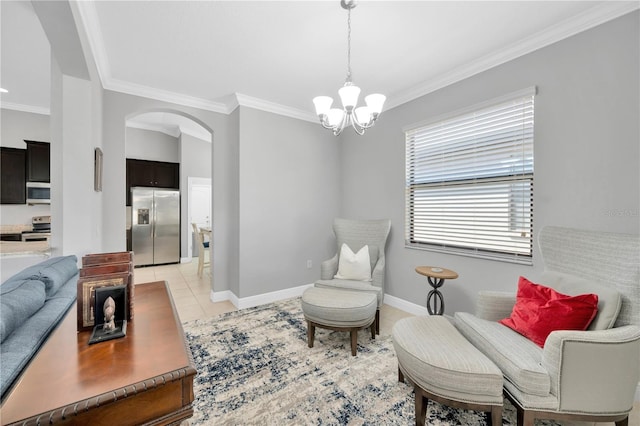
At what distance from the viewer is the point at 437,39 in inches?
89.2

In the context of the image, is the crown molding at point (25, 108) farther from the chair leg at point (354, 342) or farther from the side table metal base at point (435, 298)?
the side table metal base at point (435, 298)

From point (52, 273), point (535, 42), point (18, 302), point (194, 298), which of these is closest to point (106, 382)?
point (18, 302)

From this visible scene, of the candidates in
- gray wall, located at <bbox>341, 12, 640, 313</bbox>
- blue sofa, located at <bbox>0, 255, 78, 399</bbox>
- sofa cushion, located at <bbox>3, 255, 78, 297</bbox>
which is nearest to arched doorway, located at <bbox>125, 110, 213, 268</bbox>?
sofa cushion, located at <bbox>3, 255, 78, 297</bbox>

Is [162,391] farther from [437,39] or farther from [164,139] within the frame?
[164,139]

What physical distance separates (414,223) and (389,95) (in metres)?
1.61

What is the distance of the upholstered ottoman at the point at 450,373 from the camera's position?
1.41 m

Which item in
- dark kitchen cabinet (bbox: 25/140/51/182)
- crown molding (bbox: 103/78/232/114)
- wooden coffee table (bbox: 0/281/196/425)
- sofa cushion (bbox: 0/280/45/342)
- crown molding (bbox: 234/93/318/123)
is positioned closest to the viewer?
wooden coffee table (bbox: 0/281/196/425)

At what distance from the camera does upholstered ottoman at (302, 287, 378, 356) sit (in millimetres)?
2275

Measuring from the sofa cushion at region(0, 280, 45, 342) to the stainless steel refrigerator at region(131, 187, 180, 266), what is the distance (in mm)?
4809

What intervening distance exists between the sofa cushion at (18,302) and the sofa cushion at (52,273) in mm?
77

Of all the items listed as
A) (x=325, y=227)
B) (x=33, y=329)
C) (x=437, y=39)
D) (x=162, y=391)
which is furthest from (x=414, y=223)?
(x=33, y=329)

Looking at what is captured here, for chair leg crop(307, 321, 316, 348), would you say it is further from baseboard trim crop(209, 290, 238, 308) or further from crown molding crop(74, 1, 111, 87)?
crown molding crop(74, 1, 111, 87)

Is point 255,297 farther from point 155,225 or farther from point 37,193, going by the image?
point 37,193

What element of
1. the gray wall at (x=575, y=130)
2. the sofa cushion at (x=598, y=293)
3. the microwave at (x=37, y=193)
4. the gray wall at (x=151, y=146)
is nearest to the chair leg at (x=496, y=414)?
the sofa cushion at (x=598, y=293)
